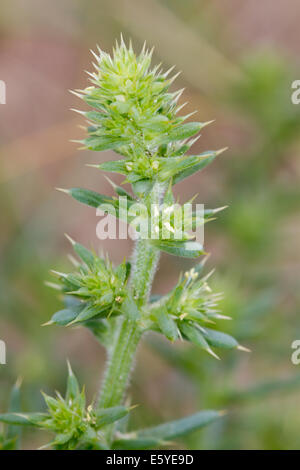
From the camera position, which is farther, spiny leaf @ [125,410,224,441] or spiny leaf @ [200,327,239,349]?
spiny leaf @ [125,410,224,441]

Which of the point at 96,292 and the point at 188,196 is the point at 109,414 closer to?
the point at 96,292

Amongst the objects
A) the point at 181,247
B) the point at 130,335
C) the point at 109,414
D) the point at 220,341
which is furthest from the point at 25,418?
the point at 181,247

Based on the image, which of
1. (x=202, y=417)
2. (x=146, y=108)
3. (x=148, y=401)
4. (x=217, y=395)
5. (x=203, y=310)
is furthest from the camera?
(x=148, y=401)

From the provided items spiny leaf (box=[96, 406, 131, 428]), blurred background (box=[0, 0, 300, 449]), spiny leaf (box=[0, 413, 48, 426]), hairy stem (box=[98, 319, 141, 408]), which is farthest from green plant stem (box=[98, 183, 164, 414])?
blurred background (box=[0, 0, 300, 449])

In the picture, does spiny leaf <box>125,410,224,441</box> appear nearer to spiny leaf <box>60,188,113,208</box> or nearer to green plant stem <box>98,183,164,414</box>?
green plant stem <box>98,183,164,414</box>

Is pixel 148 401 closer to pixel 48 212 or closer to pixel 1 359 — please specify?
pixel 1 359

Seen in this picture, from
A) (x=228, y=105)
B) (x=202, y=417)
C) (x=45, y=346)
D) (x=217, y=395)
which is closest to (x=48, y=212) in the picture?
(x=45, y=346)
